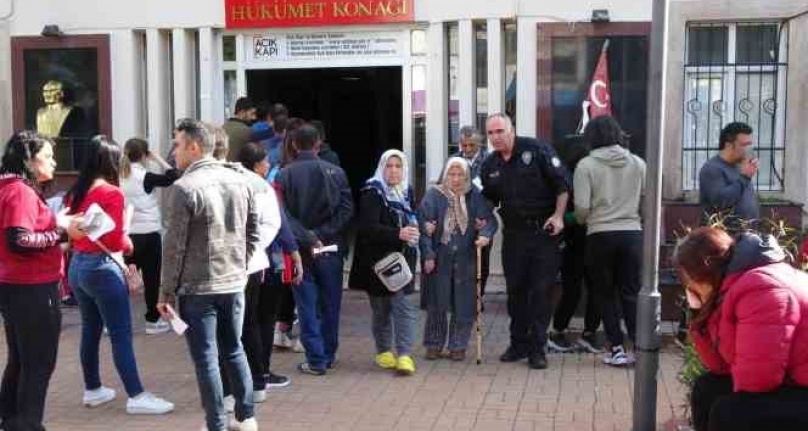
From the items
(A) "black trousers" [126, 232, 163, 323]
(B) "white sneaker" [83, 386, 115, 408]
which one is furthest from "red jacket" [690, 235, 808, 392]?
(A) "black trousers" [126, 232, 163, 323]

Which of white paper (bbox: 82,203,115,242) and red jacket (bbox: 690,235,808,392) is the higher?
white paper (bbox: 82,203,115,242)

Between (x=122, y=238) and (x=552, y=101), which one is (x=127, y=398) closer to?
(x=122, y=238)

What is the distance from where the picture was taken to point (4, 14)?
10.4m

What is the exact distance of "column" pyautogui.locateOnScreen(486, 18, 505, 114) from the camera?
9.71 m

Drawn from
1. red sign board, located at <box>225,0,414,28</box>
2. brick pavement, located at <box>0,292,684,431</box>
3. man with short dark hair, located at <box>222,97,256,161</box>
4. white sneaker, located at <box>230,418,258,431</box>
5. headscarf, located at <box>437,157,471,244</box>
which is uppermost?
red sign board, located at <box>225,0,414,28</box>

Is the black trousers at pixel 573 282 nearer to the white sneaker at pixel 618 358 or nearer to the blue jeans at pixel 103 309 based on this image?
the white sneaker at pixel 618 358

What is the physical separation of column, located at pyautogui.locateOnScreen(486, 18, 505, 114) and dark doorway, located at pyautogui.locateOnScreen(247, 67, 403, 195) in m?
2.75

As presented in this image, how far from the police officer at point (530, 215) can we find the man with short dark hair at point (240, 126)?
8.00ft

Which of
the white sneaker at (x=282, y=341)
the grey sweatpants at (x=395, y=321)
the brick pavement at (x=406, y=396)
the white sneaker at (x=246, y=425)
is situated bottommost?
the brick pavement at (x=406, y=396)

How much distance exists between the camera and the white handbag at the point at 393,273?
22.5 feet

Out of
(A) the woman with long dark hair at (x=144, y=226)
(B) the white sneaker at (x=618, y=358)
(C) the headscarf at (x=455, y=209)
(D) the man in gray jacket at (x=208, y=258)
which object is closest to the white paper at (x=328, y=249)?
(C) the headscarf at (x=455, y=209)

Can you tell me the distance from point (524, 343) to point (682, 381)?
2.11 m

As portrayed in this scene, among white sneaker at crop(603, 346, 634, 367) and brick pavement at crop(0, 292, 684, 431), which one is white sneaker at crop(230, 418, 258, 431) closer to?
brick pavement at crop(0, 292, 684, 431)

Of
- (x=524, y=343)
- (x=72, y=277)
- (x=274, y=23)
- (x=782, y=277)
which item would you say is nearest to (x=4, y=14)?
(x=274, y=23)
